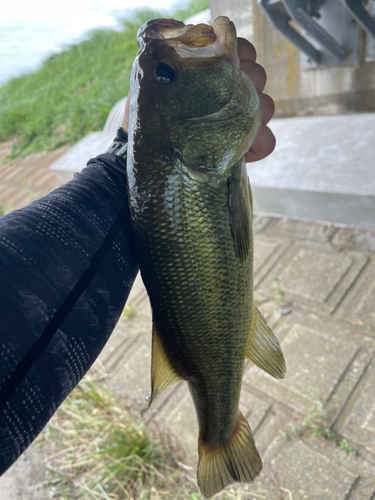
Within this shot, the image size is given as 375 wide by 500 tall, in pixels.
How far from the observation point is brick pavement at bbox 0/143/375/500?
2.09m

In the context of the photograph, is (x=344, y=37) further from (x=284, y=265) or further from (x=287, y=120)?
(x=284, y=265)

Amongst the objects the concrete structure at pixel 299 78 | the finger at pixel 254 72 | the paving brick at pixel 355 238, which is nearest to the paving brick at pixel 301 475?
the paving brick at pixel 355 238

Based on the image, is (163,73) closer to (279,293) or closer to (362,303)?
(279,293)

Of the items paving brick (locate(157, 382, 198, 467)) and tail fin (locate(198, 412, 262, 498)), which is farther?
paving brick (locate(157, 382, 198, 467))

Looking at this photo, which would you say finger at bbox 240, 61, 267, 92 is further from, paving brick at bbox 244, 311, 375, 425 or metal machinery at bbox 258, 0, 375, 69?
metal machinery at bbox 258, 0, 375, 69

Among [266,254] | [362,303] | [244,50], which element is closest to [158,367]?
[244,50]

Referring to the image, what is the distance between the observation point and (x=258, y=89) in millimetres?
1352

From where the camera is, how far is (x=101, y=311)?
3.86 feet

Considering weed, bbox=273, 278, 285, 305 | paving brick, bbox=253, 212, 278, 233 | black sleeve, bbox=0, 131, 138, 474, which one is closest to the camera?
black sleeve, bbox=0, 131, 138, 474

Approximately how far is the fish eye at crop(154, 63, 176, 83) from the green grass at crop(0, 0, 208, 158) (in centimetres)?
671

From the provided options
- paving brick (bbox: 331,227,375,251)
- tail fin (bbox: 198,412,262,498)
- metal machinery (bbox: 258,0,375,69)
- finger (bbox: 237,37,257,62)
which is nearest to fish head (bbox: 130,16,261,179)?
finger (bbox: 237,37,257,62)

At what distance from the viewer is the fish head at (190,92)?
3.73 ft

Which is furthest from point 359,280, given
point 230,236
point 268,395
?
point 230,236

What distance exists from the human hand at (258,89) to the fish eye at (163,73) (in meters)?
0.27
